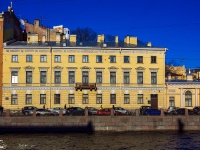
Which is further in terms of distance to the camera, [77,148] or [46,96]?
[46,96]

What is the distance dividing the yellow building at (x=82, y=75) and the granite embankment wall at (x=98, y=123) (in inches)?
444

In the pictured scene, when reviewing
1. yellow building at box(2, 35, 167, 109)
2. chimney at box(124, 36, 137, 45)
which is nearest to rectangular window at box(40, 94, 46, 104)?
yellow building at box(2, 35, 167, 109)

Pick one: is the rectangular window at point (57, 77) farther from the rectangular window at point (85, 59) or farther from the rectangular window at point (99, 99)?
the rectangular window at point (99, 99)

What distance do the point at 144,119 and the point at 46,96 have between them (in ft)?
49.9

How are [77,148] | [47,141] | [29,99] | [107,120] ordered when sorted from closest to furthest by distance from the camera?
[77,148] < [47,141] < [107,120] < [29,99]

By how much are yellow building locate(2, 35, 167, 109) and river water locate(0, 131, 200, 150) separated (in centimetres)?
1280

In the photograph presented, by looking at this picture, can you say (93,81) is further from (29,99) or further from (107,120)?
(107,120)

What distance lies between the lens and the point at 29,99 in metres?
42.7

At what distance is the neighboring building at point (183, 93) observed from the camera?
4412cm

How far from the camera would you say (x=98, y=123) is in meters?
31.6

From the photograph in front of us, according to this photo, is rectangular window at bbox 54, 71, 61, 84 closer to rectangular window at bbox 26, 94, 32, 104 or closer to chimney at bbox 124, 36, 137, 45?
rectangular window at bbox 26, 94, 32, 104

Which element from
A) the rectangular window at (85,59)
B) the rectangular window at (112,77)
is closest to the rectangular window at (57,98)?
the rectangular window at (85,59)

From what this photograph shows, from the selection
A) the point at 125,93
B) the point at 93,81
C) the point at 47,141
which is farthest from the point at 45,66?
the point at 47,141

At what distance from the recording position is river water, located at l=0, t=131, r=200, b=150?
2373cm
